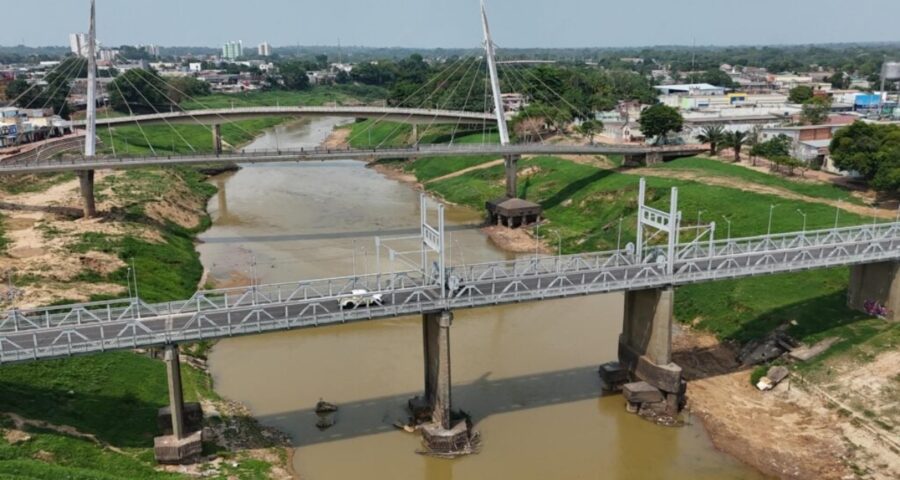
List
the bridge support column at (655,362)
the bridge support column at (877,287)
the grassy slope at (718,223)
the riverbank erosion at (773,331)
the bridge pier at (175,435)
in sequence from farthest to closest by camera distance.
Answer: the grassy slope at (718,223) < the bridge support column at (877,287) < the bridge support column at (655,362) < the riverbank erosion at (773,331) < the bridge pier at (175,435)

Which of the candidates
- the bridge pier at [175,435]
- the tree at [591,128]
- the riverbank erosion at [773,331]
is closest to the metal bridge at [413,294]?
the bridge pier at [175,435]

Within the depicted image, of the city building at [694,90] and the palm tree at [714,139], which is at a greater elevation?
the city building at [694,90]

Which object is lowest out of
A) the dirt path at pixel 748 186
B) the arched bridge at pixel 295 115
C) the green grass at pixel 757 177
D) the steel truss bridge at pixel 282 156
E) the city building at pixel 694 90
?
the dirt path at pixel 748 186

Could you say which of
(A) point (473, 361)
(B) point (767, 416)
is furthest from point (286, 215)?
(B) point (767, 416)

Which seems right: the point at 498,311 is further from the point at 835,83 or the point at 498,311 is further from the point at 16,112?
the point at 835,83

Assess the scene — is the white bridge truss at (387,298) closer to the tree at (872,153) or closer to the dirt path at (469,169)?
the tree at (872,153)

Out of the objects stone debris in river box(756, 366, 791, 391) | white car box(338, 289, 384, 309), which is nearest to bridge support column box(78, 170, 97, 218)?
white car box(338, 289, 384, 309)
